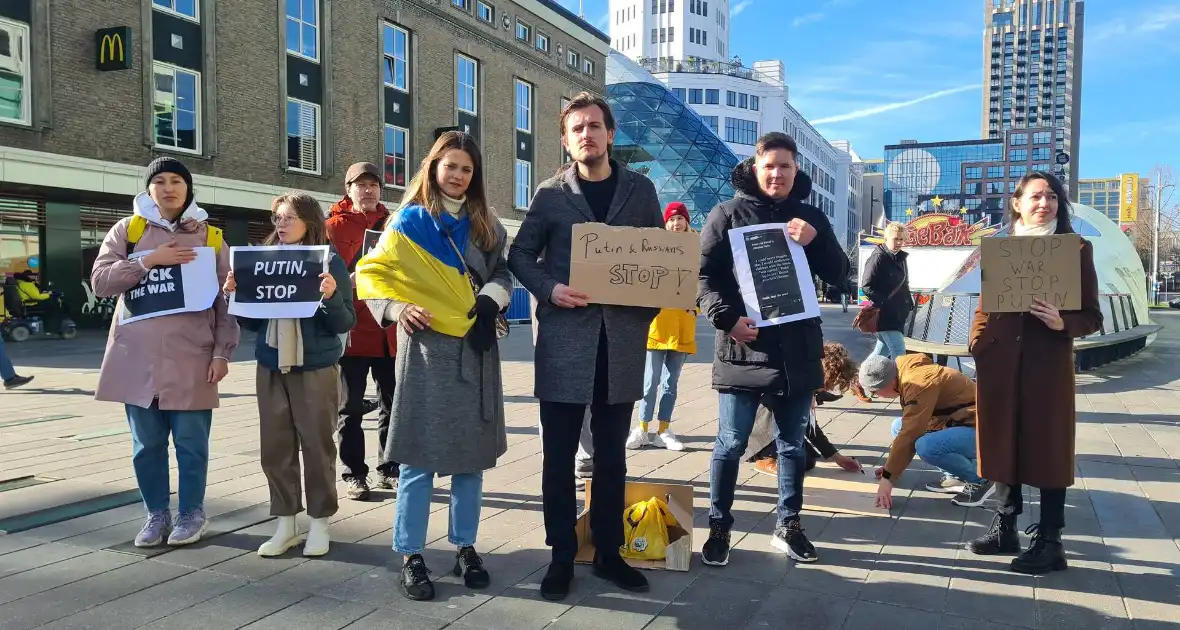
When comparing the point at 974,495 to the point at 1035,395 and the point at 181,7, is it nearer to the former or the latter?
the point at 1035,395

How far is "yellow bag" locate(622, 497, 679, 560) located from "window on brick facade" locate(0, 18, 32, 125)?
19.0 m

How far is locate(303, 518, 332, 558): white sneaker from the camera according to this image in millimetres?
3791

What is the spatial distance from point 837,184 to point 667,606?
128607 mm

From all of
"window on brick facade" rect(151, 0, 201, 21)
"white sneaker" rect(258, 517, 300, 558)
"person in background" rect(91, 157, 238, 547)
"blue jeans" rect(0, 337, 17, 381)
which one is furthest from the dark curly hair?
"window on brick facade" rect(151, 0, 201, 21)

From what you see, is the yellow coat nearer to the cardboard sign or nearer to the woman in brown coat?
the woman in brown coat

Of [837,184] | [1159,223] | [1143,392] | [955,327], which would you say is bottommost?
[1143,392]

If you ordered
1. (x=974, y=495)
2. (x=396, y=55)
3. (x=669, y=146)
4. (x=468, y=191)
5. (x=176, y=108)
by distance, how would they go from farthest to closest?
1. (x=669, y=146)
2. (x=396, y=55)
3. (x=176, y=108)
4. (x=974, y=495)
5. (x=468, y=191)

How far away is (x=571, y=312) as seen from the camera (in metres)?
3.43

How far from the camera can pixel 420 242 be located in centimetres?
335

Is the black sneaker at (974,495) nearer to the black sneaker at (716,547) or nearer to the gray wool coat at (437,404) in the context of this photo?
the black sneaker at (716,547)

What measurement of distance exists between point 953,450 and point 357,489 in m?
3.65

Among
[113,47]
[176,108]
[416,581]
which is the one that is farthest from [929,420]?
[176,108]

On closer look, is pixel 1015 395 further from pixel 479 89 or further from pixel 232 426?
pixel 479 89

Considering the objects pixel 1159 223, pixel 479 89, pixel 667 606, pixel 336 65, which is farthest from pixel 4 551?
pixel 1159 223
